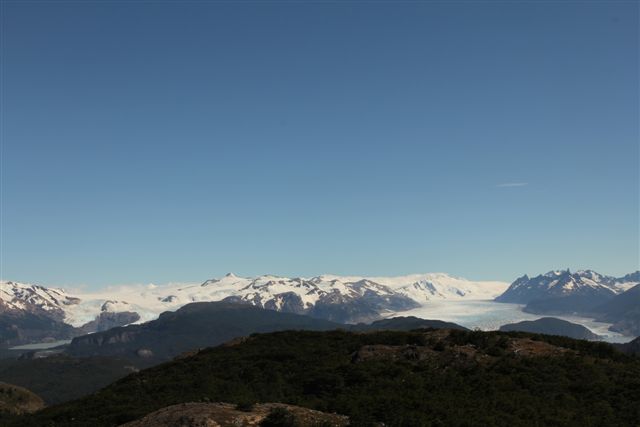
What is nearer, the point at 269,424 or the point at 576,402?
the point at 269,424

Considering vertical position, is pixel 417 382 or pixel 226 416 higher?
pixel 417 382

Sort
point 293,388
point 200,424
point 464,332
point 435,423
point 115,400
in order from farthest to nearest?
point 464,332 < point 115,400 < point 293,388 < point 435,423 < point 200,424

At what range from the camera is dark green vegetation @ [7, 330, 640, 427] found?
47.1 m

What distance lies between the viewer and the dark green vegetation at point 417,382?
154ft

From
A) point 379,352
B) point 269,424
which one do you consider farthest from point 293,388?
point 269,424

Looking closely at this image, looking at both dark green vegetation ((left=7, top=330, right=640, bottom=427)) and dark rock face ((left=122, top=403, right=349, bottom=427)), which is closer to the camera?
dark rock face ((left=122, top=403, right=349, bottom=427))

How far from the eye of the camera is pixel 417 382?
55938 mm

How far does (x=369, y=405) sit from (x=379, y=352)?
68.5ft

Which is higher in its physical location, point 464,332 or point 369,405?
point 464,332

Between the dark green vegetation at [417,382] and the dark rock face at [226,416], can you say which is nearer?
the dark rock face at [226,416]

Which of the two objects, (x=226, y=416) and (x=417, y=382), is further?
(x=417, y=382)


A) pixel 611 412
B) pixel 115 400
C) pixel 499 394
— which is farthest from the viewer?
pixel 115 400

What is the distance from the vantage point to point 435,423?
42969 millimetres

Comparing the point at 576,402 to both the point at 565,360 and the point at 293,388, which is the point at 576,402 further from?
the point at 293,388
